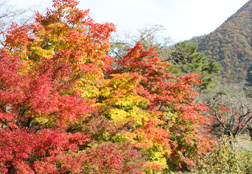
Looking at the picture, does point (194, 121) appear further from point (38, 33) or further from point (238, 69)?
point (238, 69)

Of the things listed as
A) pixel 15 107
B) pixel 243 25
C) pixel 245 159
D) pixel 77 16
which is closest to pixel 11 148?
pixel 15 107

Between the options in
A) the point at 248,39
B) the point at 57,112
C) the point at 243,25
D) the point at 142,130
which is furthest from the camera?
the point at 243,25

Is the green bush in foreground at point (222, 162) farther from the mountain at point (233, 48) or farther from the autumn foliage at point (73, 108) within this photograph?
the mountain at point (233, 48)

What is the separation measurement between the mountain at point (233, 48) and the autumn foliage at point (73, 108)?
4088cm

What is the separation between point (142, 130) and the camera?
8750mm

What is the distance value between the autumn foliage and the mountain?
134ft

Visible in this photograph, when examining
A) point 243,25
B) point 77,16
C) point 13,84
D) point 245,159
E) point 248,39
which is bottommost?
point 245,159

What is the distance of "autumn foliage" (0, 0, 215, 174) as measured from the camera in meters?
5.66

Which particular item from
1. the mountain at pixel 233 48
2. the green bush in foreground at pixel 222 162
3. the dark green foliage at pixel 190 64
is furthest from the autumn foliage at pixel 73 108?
the mountain at pixel 233 48

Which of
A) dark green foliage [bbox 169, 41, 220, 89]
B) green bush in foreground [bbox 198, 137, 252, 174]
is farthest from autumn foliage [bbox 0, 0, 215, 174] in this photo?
dark green foliage [bbox 169, 41, 220, 89]

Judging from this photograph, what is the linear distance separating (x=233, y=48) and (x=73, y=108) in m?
61.8

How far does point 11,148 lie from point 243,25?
3127 inches

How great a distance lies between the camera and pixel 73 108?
21.3 ft

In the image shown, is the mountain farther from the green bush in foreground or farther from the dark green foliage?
the green bush in foreground
